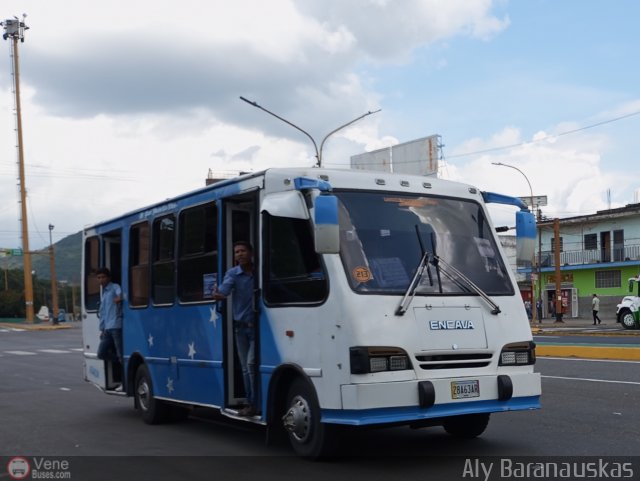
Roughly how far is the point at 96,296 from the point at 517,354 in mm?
7196

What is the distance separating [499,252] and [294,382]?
8.06 feet

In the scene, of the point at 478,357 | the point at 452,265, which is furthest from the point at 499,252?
the point at 478,357

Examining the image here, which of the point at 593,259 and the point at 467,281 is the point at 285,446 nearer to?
the point at 467,281

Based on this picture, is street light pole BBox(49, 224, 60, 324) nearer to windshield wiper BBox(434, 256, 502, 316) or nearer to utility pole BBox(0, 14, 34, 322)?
utility pole BBox(0, 14, 34, 322)

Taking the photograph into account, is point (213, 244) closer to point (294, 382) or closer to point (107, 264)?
point (294, 382)

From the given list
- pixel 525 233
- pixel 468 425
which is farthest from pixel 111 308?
pixel 525 233

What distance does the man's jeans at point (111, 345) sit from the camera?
477 inches

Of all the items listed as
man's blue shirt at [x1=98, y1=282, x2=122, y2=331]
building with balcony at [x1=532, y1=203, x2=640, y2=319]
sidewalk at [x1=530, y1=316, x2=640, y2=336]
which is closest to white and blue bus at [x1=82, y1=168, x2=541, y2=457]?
man's blue shirt at [x1=98, y1=282, x2=122, y2=331]

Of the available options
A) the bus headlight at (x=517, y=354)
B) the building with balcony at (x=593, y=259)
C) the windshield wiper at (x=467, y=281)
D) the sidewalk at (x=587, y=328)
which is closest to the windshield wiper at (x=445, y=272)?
the windshield wiper at (x=467, y=281)

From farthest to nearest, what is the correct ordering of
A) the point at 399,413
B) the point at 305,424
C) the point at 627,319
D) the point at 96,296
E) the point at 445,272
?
the point at 627,319 → the point at 96,296 → the point at 445,272 → the point at 305,424 → the point at 399,413

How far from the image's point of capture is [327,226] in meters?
7.22

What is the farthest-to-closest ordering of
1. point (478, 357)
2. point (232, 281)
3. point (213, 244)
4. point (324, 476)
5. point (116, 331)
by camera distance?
point (116, 331), point (213, 244), point (232, 281), point (478, 357), point (324, 476)

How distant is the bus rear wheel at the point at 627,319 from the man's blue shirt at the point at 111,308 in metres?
30.9

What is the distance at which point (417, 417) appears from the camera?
7379 mm
